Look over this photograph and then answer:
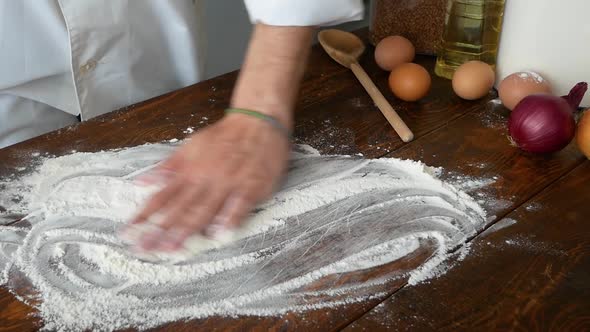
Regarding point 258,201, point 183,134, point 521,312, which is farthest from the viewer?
point 183,134

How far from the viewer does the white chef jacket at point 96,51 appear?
2.63 ft

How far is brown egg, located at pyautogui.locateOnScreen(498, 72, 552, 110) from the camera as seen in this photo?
0.83m

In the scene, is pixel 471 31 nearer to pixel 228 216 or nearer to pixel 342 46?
pixel 342 46

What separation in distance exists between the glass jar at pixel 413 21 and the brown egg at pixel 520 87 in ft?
0.55

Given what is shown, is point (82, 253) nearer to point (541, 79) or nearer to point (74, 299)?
point (74, 299)

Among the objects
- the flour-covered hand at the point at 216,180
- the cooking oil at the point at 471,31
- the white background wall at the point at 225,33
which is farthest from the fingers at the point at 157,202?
the white background wall at the point at 225,33

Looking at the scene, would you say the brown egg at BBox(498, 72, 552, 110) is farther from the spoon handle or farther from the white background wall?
the white background wall

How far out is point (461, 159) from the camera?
0.77 m

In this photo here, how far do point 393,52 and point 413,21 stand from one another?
86 mm

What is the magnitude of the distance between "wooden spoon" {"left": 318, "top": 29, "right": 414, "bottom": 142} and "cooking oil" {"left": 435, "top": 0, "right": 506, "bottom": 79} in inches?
5.1

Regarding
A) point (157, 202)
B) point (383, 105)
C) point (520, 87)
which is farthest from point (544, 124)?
point (157, 202)

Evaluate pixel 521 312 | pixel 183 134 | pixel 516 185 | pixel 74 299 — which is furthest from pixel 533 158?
pixel 74 299

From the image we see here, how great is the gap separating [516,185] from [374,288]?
0.82 ft

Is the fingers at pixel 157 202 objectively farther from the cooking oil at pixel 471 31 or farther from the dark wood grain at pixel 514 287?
the cooking oil at pixel 471 31
